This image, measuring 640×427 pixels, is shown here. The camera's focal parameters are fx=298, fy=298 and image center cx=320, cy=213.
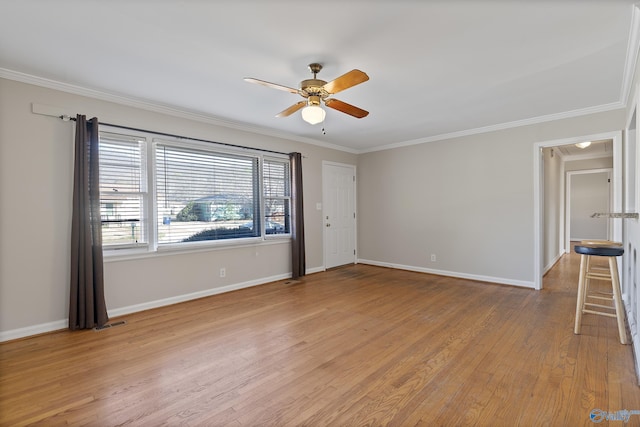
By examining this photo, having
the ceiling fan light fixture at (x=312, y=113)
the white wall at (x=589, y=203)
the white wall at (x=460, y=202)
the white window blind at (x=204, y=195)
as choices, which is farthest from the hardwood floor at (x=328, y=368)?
the white wall at (x=589, y=203)

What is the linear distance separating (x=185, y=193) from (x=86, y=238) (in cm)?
124

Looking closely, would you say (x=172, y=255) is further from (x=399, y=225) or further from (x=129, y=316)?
(x=399, y=225)

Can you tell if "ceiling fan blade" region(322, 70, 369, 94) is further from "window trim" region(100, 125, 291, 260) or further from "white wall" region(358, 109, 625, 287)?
"white wall" region(358, 109, 625, 287)

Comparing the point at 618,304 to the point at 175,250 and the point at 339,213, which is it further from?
the point at 175,250

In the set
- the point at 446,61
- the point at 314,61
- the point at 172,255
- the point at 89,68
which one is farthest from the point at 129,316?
the point at 446,61

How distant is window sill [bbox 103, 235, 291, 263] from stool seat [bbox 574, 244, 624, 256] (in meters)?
3.86

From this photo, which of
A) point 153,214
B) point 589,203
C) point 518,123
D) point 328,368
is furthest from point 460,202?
point 589,203

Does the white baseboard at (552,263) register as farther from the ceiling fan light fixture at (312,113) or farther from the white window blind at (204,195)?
the white window blind at (204,195)

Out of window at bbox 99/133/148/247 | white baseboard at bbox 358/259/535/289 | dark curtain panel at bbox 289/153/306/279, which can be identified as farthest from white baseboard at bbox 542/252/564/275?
window at bbox 99/133/148/247

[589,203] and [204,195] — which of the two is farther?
[589,203]

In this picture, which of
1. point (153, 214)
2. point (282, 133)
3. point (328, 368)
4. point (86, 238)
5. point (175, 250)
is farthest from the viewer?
point (282, 133)

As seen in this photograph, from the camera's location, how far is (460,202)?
5.09 m

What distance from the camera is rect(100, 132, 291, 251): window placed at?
3426 mm

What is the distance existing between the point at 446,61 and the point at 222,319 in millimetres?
3403
